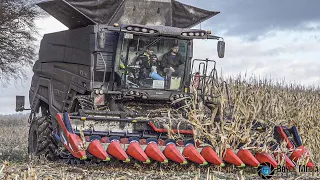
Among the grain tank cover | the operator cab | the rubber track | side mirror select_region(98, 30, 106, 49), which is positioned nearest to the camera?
side mirror select_region(98, 30, 106, 49)

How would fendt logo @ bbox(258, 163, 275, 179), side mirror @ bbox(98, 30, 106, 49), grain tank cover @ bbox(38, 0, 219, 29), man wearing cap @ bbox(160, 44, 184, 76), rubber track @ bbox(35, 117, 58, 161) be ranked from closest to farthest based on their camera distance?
1. fendt logo @ bbox(258, 163, 275, 179)
2. side mirror @ bbox(98, 30, 106, 49)
3. man wearing cap @ bbox(160, 44, 184, 76)
4. grain tank cover @ bbox(38, 0, 219, 29)
5. rubber track @ bbox(35, 117, 58, 161)

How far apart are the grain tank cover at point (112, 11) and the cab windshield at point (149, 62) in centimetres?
105

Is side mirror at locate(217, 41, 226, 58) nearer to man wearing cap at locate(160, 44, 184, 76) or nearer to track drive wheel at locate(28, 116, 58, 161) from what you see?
man wearing cap at locate(160, 44, 184, 76)

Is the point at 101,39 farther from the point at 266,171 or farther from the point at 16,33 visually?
the point at 16,33

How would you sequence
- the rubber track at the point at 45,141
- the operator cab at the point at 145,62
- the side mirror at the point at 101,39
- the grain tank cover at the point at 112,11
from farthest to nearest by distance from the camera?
the rubber track at the point at 45,141 < the grain tank cover at the point at 112,11 < the operator cab at the point at 145,62 < the side mirror at the point at 101,39

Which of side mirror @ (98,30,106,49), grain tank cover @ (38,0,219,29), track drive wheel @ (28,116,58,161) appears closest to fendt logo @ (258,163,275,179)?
side mirror @ (98,30,106,49)

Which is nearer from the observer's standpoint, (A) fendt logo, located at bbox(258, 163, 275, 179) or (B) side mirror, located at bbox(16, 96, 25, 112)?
(A) fendt logo, located at bbox(258, 163, 275, 179)

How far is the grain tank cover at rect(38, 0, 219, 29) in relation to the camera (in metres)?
11.6

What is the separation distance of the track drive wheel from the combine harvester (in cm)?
2

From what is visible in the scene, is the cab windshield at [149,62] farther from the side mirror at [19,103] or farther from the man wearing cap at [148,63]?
the side mirror at [19,103]

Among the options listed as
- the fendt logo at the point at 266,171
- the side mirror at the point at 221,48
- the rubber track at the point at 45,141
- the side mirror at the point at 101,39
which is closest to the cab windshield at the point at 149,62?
the side mirror at the point at 221,48

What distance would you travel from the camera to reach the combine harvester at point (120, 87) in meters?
8.85

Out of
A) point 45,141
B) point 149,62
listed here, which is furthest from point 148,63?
point 45,141

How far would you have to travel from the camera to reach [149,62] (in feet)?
35.8
